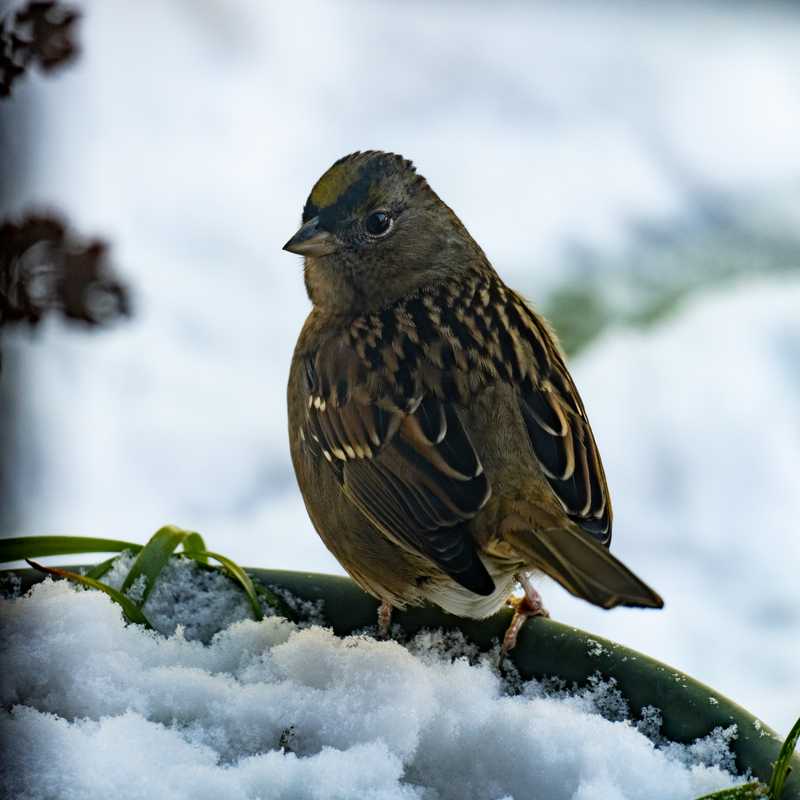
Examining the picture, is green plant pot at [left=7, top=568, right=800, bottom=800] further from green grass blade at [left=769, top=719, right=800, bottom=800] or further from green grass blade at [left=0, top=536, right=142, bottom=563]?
green grass blade at [left=0, top=536, right=142, bottom=563]

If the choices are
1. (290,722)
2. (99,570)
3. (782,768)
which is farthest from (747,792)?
(99,570)

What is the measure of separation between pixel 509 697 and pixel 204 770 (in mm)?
417

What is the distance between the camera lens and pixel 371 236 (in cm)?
223

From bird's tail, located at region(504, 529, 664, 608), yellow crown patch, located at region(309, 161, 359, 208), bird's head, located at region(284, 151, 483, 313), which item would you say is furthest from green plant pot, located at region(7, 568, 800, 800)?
yellow crown patch, located at region(309, 161, 359, 208)

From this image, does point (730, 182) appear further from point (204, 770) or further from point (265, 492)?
point (204, 770)

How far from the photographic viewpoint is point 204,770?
1.51 metres

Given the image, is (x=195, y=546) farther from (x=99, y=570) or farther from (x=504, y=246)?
(x=504, y=246)

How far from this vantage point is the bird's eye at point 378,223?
2.23 m

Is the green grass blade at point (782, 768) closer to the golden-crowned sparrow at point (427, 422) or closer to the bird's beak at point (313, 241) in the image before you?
the golden-crowned sparrow at point (427, 422)

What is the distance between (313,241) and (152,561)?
1.87ft

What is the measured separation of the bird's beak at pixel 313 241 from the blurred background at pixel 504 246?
1249 millimetres

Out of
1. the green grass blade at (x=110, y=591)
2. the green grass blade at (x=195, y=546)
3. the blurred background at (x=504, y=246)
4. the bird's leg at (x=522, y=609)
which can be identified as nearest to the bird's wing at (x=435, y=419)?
the bird's leg at (x=522, y=609)

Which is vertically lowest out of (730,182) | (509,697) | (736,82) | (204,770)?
(204,770)

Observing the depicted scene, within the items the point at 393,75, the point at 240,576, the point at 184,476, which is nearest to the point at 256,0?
the point at 393,75
